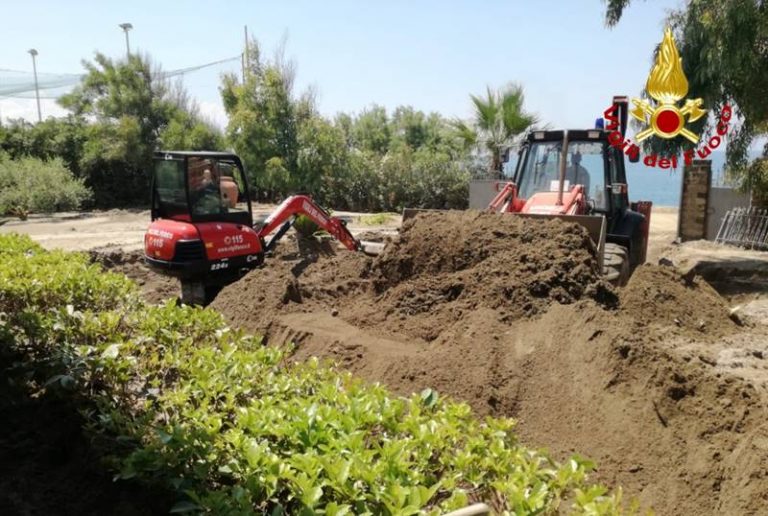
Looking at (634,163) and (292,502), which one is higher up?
(634,163)

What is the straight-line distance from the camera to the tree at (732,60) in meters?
9.60

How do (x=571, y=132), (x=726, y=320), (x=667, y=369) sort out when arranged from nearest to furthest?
(x=667, y=369) < (x=726, y=320) < (x=571, y=132)

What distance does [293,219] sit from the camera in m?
9.26

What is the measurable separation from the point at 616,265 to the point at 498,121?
14.3 metres

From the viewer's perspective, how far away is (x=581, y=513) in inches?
88.0

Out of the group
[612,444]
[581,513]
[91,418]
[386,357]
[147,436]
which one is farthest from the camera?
[386,357]

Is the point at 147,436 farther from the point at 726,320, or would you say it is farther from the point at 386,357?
the point at 726,320

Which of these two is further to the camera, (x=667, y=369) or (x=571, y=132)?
(x=571, y=132)

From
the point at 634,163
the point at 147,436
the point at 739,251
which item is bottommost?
the point at 739,251

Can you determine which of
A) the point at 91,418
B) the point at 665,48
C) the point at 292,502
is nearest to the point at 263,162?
the point at 665,48

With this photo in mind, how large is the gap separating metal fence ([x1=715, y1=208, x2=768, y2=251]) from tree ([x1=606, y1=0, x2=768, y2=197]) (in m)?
1.41

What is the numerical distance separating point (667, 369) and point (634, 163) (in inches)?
222

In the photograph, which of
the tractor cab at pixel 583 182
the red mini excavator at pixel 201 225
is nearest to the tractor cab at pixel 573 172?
the tractor cab at pixel 583 182

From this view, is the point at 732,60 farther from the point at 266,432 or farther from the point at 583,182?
the point at 266,432
